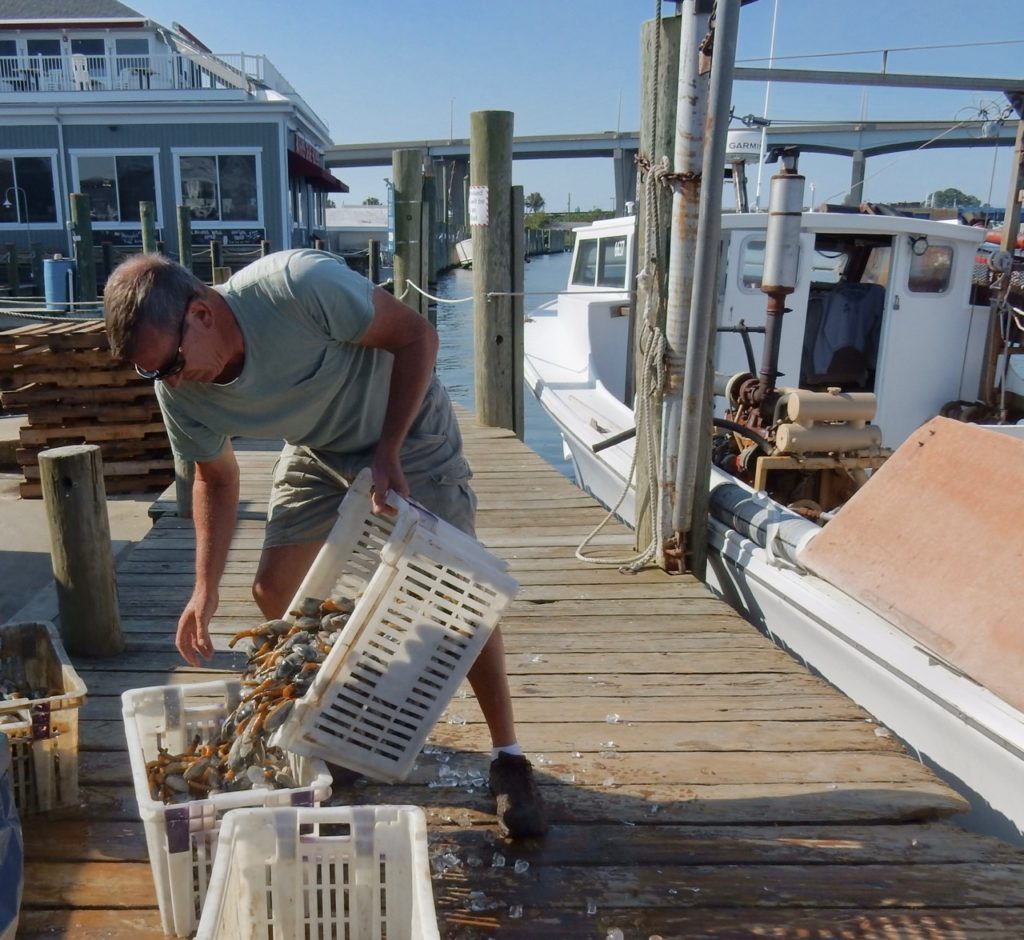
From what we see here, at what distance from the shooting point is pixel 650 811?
2611mm

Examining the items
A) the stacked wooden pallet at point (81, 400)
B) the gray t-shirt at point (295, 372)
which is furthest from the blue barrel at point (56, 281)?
the gray t-shirt at point (295, 372)

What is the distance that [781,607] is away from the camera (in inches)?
159

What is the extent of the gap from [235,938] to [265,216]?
2243 centimetres

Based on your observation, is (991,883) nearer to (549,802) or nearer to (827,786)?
(827,786)

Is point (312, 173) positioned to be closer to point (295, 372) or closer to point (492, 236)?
point (492, 236)

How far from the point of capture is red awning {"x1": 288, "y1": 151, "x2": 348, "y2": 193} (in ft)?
77.6

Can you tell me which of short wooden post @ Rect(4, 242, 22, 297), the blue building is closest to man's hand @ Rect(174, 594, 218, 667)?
short wooden post @ Rect(4, 242, 22, 297)

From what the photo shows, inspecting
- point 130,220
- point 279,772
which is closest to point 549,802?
point 279,772

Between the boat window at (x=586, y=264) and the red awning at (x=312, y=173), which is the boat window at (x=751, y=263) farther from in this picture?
the red awning at (x=312, y=173)

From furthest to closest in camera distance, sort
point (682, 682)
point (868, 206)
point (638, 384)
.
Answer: point (868, 206)
point (638, 384)
point (682, 682)

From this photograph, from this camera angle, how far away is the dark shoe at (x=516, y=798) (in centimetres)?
245

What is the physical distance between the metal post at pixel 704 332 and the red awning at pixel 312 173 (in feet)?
68.9

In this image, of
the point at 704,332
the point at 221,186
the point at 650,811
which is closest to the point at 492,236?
the point at 704,332

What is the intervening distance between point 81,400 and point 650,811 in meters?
5.96
